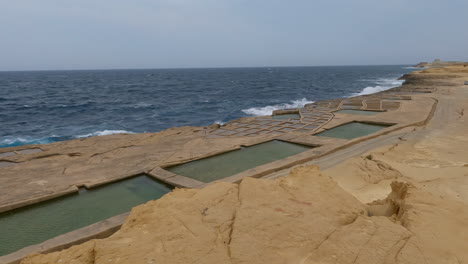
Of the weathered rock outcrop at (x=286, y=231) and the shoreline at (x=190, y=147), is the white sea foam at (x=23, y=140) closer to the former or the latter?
the shoreline at (x=190, y=147)

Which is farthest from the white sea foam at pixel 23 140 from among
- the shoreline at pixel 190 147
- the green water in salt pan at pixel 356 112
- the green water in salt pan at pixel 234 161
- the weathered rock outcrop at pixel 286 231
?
the green water in salt pan at pixel 356 112

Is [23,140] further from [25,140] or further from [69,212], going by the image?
[69,212]

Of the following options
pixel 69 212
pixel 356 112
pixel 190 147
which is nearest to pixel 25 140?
pixel 190 147

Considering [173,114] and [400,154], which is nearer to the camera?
[400,154]

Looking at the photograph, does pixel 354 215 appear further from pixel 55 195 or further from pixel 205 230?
pixel 55 195

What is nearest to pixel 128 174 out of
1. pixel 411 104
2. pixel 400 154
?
pixel 400 154
